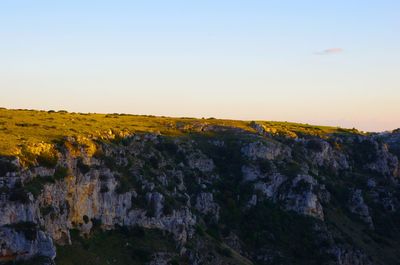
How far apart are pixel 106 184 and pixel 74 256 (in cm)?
2290

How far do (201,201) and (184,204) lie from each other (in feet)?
40.0

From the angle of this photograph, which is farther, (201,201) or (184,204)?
(201,201)

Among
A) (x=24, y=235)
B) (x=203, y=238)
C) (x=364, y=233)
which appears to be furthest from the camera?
(x=364, y=233)

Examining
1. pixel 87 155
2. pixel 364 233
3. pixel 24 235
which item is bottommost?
pixel 364 233

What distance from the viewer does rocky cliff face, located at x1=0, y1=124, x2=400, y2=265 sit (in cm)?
10550

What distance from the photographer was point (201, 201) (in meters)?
158

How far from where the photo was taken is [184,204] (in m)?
146

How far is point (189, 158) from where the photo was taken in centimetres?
17012

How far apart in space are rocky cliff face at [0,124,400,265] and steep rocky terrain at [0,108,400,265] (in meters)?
0.26

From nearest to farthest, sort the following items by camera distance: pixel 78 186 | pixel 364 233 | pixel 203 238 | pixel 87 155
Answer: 1. pixel 78 186
2. pixel 87 155
3. pixel 203 238
4. pixel 364 233

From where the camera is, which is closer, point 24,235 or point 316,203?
point 24,235

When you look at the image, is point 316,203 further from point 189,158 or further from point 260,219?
point 189,158

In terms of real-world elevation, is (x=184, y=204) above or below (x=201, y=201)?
above

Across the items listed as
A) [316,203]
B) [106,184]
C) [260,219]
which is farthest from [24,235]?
[316,203]
